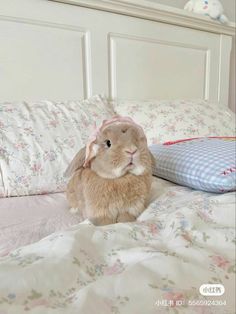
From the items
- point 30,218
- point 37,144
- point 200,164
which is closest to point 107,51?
point 37,144

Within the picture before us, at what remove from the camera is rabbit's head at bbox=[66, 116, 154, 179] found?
0.59 m

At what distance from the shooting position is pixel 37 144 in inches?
35.8

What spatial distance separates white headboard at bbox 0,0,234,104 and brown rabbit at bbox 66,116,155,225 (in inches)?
26.0

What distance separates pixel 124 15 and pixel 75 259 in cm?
128

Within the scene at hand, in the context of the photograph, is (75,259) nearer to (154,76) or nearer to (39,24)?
(39,24)

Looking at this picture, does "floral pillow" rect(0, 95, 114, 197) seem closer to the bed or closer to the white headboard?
the bed

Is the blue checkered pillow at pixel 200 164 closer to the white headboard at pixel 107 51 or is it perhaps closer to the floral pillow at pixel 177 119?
the floral pillow at pixel 177 119

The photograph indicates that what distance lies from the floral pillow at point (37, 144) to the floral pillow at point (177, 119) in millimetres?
263

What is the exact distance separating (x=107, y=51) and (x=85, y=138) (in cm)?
57

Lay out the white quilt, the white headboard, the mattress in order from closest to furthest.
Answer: the white quilt → the mattress → the white headboard

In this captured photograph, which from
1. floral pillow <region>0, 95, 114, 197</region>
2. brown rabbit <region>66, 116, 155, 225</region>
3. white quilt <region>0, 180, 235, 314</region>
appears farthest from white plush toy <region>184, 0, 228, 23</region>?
white quilt <region>0, 180, 235, 314</region>

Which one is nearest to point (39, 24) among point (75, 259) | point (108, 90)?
point (108, 90)

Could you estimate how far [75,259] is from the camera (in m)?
0.38

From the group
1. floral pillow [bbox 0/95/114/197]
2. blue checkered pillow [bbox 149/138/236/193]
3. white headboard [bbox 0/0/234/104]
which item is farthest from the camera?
white headboard [bbox 0/0/234/104]
